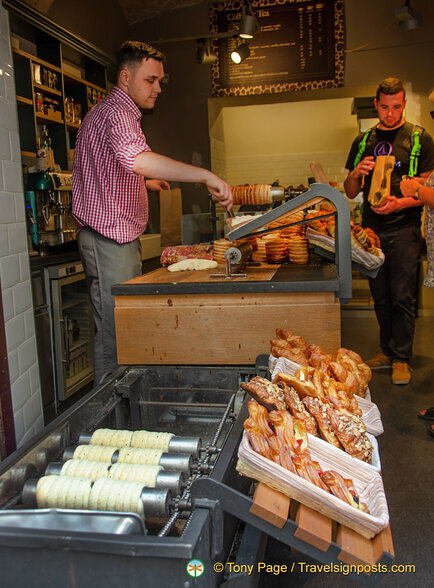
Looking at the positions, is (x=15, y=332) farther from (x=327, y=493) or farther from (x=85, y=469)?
(x=327, y=493)

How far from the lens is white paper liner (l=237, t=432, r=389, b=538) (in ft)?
3.67

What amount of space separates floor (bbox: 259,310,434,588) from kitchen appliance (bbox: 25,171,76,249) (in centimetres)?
253

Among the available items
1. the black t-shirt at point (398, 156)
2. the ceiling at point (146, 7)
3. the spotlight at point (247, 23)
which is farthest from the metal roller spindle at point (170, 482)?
the ceiling at point (146, 7)

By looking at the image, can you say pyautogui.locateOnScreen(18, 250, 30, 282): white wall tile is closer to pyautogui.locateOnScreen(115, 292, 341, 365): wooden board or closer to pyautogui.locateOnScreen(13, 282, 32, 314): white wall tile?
pyautogui.locateOnScreen(13, 282, 32, 314): white wall tile

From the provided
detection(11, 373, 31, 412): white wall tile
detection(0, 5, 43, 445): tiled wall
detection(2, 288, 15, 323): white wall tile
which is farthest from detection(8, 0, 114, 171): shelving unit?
detection(11, 373, 31, 412): white wall tile

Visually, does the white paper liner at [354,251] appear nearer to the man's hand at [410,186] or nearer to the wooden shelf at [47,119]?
the man's hand at [410,186]

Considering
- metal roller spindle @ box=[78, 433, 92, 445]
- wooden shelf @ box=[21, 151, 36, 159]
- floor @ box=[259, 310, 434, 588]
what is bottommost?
floor @ box=[259, 310, 434, 588]

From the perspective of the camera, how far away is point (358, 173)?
3.74 metres

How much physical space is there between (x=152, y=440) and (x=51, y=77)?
3894mm

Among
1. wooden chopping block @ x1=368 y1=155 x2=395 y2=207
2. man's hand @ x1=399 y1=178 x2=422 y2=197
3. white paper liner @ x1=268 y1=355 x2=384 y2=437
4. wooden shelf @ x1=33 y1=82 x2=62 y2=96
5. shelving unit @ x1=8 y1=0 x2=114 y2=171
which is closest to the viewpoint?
white paper liner @ x1=268 y1=355 x2=384 y2=437

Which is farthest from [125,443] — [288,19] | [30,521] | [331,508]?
[288,19]

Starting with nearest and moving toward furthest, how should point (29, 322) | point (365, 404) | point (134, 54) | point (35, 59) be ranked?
point (365, 404)
point (134, 54)
point (29, 322)
point (35, 59)

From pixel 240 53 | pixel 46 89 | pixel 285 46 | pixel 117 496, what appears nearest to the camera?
pixel 117 496

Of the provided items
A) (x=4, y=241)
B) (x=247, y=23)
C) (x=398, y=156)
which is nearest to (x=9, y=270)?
(x=4, y=241)
